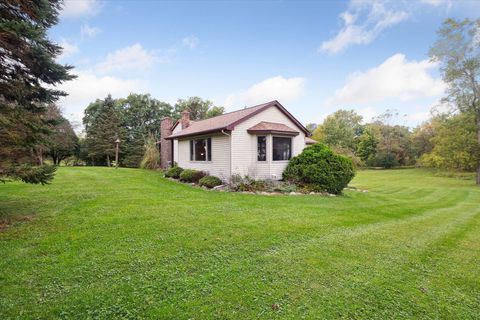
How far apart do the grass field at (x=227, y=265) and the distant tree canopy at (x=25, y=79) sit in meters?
1.37

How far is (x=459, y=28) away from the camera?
21.1 metres

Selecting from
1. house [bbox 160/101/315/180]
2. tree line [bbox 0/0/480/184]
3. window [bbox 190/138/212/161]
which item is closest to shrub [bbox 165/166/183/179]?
window [bbox 190/138/212/161]

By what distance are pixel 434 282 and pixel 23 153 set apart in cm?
789

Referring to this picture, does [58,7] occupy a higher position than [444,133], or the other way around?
[58,7]

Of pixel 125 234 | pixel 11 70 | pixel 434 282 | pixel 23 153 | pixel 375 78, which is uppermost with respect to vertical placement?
pixel 375 78

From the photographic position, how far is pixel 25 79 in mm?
5887

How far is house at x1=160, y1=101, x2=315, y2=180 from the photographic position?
11930 mm

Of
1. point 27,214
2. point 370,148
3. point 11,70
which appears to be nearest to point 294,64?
point 11,70

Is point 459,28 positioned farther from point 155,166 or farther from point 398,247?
point 155,166

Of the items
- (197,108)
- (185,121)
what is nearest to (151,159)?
(185,121)

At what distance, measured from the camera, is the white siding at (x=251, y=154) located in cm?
1188

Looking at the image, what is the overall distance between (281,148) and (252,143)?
5.96 feet

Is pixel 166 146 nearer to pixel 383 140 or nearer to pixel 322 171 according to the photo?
pixel 322 171

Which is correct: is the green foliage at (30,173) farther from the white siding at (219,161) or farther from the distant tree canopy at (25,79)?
the white siding at (219,161)
